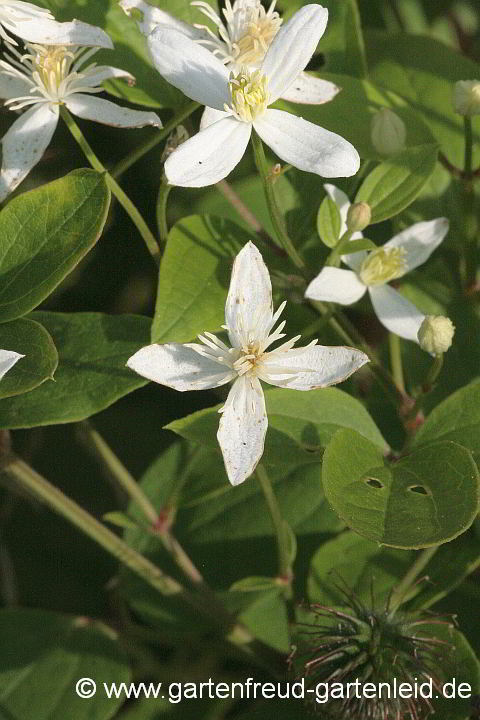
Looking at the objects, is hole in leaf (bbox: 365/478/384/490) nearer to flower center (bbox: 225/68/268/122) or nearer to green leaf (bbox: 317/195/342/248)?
green leaf (bbox: 317/195/342/248)

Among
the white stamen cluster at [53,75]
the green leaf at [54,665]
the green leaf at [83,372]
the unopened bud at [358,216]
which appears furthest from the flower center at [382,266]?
the green leaf at [54,665]

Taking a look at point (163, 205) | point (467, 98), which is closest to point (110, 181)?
point (163, 205)

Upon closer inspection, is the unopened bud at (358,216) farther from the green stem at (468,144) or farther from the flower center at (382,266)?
the green stem at (468,144)

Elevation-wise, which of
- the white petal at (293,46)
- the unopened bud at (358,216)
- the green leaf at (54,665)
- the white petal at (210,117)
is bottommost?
the green leaf at (54,665)

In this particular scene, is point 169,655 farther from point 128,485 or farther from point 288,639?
point 128,485

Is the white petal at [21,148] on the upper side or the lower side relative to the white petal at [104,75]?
lower

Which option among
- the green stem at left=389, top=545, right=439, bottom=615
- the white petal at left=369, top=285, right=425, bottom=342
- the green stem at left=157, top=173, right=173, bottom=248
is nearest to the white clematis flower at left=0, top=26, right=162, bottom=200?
the green stem at left=157, top=173, right=173, bottom=248
